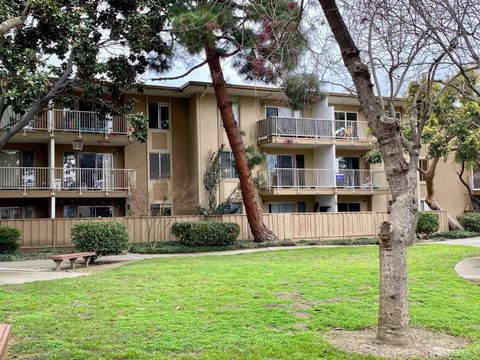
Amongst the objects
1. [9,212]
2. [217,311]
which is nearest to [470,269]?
[217,311]

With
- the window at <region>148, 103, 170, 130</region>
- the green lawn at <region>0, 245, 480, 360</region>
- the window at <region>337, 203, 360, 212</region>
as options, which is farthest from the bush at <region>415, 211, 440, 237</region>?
the window at <region>148, 103, 170, 130</region>

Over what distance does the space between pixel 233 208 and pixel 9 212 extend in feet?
37.1

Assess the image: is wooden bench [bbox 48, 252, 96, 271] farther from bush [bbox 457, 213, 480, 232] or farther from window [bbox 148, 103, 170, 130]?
bush [bbox 457, 213, 480, 232]

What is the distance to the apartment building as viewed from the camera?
24234 millimetres

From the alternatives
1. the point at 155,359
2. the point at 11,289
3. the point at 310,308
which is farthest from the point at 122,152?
the point at 155,359

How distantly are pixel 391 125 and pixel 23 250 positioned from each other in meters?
A: 18.9

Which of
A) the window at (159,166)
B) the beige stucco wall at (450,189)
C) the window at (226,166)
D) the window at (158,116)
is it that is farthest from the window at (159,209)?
the beige stucco wall at (450,189)

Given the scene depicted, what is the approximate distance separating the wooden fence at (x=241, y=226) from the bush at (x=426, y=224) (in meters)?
2.44

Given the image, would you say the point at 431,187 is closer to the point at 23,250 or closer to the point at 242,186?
the point at 242,186

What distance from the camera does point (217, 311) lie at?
7184mm

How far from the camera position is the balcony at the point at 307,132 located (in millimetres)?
27344

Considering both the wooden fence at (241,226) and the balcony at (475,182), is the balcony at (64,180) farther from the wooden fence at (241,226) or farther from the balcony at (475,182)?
the balcony at (475,182)

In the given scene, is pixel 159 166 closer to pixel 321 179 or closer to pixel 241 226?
pixel 241 226

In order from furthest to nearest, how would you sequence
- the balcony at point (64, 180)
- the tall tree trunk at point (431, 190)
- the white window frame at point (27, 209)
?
the tall tree trunk at point (431, 190)
the white window frame at point (27, 209)
the balcony at point (64, 180)
